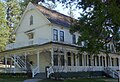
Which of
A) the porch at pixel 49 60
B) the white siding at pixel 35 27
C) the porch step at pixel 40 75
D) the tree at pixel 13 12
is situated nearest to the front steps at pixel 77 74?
the porch at pixel 49 60

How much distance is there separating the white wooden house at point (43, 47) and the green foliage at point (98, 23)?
791 cm

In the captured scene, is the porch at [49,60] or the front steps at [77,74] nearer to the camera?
the front steps at [77,74]

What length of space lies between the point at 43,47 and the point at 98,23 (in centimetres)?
1170

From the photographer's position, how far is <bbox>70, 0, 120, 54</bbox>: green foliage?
18167mm

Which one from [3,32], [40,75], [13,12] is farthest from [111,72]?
[13,12]

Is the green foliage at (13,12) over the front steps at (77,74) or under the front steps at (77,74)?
over

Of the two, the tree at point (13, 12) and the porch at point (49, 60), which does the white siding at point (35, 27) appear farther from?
the tree at point (13, 12)

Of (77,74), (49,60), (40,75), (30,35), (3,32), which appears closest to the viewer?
(40,75)

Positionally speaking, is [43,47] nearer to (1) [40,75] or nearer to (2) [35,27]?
(1) [40,75]

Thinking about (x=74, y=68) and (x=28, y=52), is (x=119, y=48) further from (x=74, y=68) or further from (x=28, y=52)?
(x=28, y=52)

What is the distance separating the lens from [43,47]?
1149 inches

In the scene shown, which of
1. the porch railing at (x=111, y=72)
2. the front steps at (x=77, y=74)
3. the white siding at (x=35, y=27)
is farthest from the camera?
the porch railing at (x=111, y=72)

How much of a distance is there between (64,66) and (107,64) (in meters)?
15.9

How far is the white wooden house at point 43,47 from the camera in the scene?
30406mm
